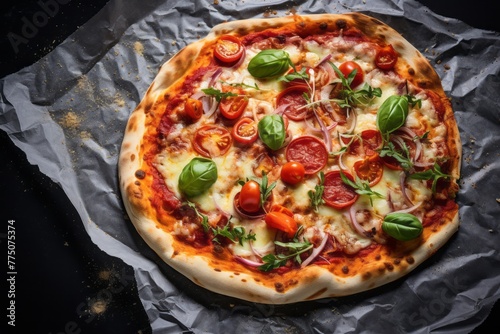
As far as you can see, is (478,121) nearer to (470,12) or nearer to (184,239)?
(470,12)

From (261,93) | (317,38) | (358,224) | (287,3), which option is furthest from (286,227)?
(287,3)

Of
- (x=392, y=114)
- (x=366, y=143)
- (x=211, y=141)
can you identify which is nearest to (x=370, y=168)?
(x=366, y=143)

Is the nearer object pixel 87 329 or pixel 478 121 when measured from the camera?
pixel 87 329

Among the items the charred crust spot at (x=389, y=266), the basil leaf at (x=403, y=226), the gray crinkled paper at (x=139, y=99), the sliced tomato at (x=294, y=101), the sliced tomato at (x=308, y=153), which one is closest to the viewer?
the basil leaf at (x=403, y=226)
